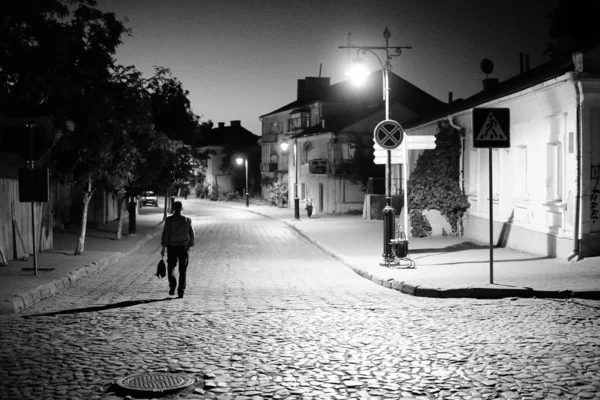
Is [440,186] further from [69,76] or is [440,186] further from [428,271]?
[69,76]

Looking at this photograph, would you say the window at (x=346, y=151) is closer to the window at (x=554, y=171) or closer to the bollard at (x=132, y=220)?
the bollard at (x=132, y=220)

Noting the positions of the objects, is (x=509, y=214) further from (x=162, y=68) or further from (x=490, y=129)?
(x=162, y=68)

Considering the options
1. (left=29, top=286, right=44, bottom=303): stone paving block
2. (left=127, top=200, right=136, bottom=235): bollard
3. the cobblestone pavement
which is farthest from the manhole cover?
(left=127, top=200, right=136, bottom=235): bollard

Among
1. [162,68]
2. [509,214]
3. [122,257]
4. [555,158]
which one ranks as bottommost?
[122,257]

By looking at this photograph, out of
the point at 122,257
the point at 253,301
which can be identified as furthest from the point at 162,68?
the point at 253,301

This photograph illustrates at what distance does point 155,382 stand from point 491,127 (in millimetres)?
7863

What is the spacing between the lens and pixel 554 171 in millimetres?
16219

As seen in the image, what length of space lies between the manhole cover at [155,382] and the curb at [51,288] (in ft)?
15.9

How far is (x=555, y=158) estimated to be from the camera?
53.0 feet

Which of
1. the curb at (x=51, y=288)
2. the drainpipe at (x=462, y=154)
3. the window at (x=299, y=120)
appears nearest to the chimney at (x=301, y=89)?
the window at (x=299, y=120)

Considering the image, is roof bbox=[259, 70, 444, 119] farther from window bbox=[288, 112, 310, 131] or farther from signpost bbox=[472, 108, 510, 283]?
signpost bbox=[472, 108, 510, 283]

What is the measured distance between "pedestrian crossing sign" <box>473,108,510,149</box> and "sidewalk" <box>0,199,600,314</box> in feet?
8.10

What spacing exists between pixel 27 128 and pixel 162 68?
33.8 ft

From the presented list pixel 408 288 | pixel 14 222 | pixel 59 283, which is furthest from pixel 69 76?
pixel 408 288
